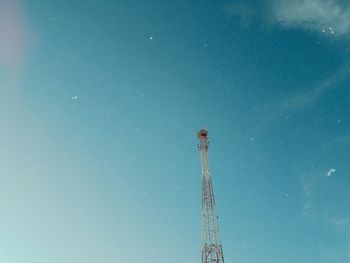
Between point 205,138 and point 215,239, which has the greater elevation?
point 205,138

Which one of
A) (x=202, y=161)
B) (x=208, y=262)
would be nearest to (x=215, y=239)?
(x=208, y=262)

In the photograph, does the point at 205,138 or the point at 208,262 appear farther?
the point at 205,138

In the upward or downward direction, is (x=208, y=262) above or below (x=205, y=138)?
below

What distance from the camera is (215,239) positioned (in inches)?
2635

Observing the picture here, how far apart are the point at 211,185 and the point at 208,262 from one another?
9.89 metres

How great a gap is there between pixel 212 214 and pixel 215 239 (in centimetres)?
318

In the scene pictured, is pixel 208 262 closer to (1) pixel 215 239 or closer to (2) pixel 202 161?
(1) pixel 215 239

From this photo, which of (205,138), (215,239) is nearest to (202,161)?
(205,138)

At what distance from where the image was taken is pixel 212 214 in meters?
67.8

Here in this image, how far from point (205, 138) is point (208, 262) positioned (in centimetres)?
1604

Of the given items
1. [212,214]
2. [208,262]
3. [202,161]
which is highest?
[202,161]

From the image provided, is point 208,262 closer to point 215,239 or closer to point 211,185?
point 215,239

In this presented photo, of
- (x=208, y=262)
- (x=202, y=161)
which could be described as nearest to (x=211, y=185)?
(x=202, y=161)

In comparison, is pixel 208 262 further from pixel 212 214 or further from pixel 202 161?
pixel 202 161
